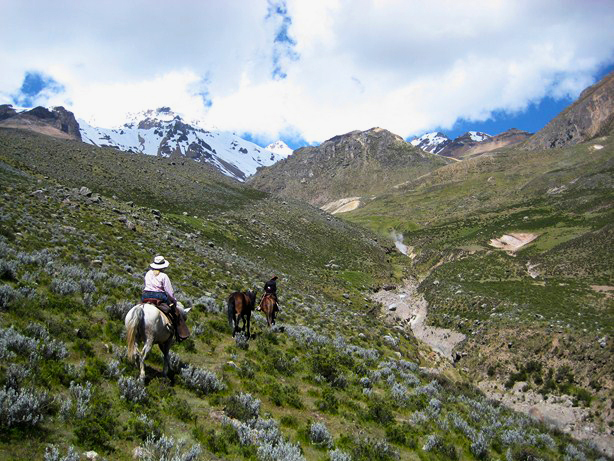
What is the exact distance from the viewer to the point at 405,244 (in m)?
89.8

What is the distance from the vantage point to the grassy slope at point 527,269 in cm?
2397

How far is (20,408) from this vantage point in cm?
587

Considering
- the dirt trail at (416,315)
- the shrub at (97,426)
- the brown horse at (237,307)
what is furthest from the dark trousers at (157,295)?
the dirt trail at (416,315)

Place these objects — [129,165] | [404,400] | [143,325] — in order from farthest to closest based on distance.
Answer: [129,165]
[404,400]
[143,325]

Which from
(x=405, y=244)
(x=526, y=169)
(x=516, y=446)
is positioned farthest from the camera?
(x=526, y=169)

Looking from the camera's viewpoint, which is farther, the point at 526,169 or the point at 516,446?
the point at 526,169

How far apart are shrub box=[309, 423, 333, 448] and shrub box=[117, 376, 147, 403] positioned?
3.71 meters

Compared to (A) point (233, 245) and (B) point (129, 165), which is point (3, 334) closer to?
(A) point (233, 245)

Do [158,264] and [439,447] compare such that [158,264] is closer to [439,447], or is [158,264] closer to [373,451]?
[373,451]

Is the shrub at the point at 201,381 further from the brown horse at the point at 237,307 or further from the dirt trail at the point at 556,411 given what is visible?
the dirt trail at the point at 556,411

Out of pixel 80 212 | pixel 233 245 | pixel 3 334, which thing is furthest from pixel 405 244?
pixel 3 334

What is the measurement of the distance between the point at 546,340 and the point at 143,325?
2601 cm

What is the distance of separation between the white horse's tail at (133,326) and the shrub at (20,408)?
7.49 ft

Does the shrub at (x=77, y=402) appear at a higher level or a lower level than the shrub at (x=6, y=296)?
lower
